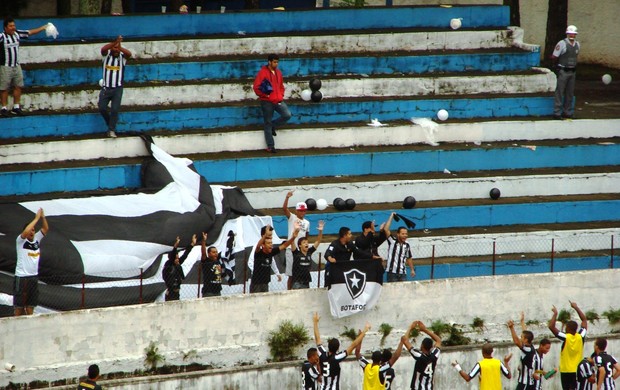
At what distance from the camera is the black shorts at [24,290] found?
59.7ft

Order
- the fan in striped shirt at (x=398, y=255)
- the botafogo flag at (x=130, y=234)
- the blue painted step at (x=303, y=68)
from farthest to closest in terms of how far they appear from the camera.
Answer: the blue painted step at (x=303, y=68)
the fan in striped shirt at (x=398, y=255)
the botafogo flag at (x=130, y=234)

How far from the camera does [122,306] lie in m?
18.8

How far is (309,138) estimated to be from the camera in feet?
81.9

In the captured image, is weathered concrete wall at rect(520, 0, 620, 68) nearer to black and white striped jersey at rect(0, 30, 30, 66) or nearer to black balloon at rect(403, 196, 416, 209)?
black balloon at rect(403, 196, 416, 209)

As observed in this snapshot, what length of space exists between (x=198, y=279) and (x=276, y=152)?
5393mm

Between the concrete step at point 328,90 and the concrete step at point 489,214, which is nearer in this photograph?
the concrete step at point 489,214

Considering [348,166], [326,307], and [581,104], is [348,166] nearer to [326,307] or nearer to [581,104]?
[326,307]

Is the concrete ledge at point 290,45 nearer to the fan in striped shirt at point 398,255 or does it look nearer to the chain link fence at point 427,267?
the chain link fence at point 427,267

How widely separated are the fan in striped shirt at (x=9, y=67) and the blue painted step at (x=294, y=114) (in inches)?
14.7

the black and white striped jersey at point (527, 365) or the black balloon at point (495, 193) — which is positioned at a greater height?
the black balloon at point (495, 193)

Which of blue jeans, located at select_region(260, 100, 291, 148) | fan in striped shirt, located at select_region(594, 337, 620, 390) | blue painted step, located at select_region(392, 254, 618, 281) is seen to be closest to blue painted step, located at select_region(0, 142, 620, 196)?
blue jeans, located at select_region(260, 100, 291, 148)

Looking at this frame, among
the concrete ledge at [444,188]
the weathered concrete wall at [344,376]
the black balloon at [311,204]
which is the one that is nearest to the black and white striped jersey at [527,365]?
the weathered concrete wall at [344,376]

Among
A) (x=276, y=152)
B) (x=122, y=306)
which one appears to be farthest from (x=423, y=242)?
(x=122, y=306)

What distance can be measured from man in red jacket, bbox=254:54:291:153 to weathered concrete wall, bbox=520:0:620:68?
38.7 ft
